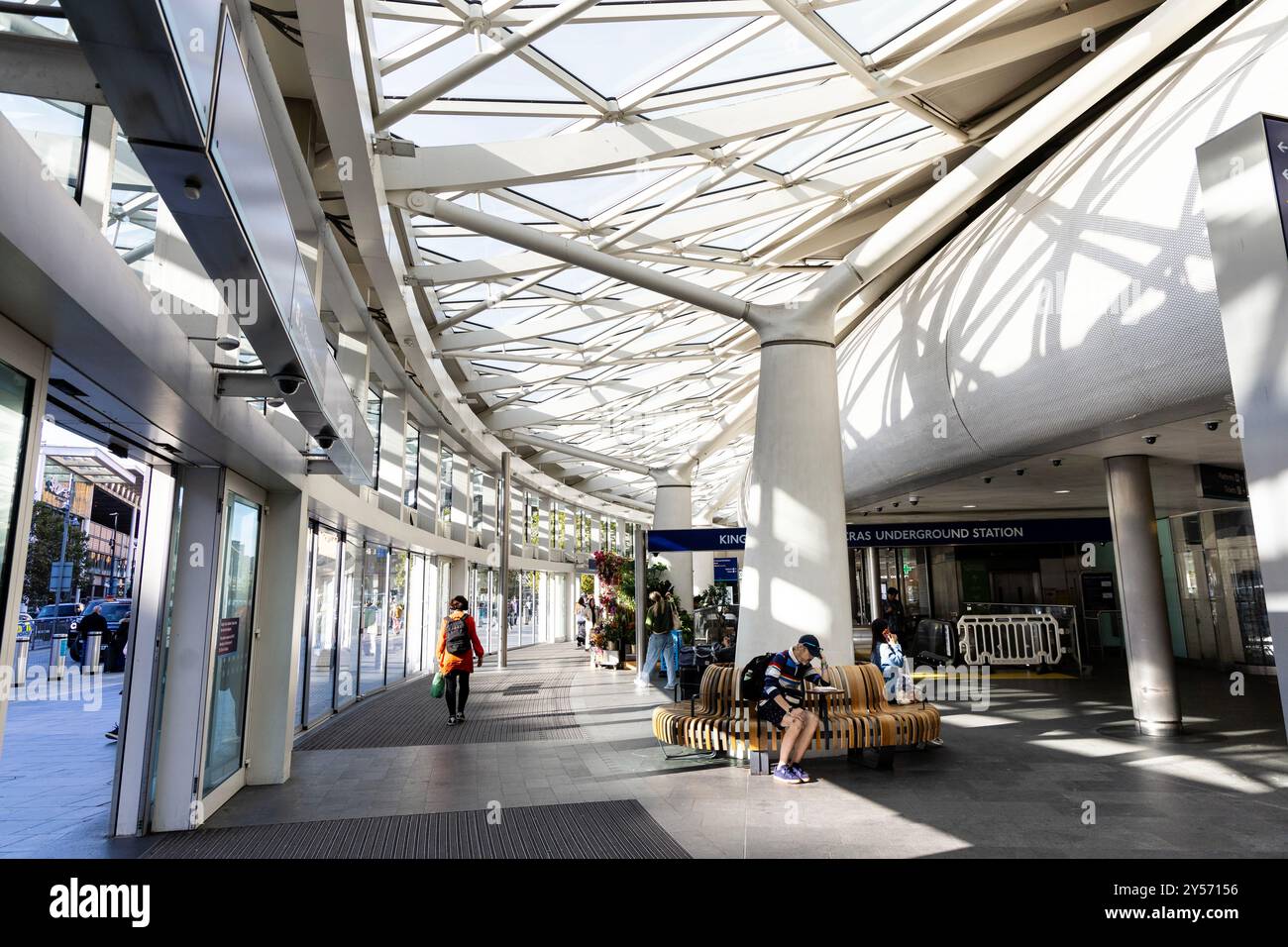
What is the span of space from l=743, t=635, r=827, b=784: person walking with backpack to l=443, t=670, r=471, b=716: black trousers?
5.83 m

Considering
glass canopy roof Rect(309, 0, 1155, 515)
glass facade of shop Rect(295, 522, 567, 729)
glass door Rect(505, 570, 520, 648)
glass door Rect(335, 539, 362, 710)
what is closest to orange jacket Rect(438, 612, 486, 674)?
glass facade of shop Rect(295, 522, 567, 729)

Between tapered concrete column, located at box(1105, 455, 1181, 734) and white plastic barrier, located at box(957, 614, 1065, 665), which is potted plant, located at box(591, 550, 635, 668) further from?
tapered concrete column, located at box(1105, 455, 1181, 734)

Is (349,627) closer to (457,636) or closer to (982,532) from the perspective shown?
(457,636)

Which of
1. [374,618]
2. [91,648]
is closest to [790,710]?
[91,648]

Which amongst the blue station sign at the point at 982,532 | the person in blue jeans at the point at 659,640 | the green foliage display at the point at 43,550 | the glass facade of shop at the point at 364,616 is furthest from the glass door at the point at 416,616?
the green foliage display at the point at 43,550

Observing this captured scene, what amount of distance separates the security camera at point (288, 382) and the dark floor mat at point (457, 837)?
3601 millimetres

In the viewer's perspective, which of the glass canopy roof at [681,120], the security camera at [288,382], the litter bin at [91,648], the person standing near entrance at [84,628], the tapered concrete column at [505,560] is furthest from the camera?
the tapered concrete column at [505,560]

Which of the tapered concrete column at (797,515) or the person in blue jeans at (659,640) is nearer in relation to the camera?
the tapered concrete column at (797,515)

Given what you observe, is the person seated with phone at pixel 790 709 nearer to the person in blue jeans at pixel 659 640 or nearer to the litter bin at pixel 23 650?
the litter bin at pixel 23 650

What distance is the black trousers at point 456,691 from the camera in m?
12.6

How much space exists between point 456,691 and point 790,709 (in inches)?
253

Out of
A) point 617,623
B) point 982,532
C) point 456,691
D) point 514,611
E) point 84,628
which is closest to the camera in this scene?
point 84,628

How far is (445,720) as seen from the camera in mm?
13055
